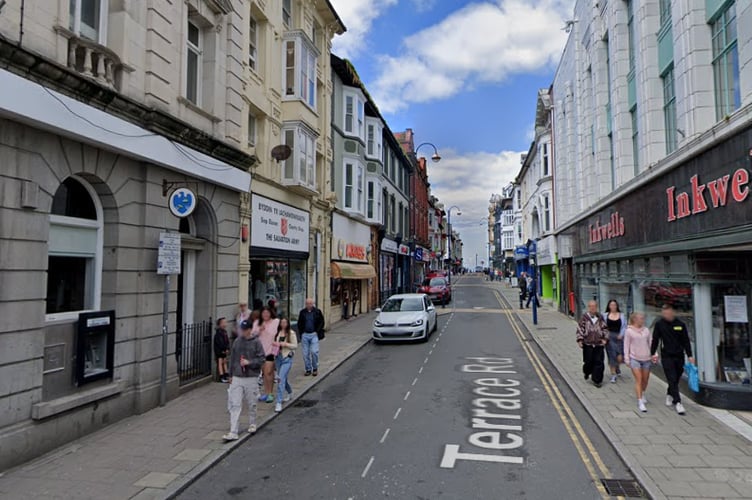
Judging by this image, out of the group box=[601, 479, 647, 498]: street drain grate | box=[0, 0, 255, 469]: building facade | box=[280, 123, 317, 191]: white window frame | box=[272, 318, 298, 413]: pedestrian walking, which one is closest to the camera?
box=[601, 479, 647, 498]: street drain grate

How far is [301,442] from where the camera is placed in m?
6.72

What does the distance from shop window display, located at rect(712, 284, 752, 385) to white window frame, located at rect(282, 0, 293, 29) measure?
14.3 m

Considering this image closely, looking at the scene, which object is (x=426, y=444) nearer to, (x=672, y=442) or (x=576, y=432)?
(x=576, y=432)

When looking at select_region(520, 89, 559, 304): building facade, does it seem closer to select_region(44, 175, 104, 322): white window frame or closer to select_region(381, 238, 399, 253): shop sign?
select_region(381, 238, 399, 253): shop sign

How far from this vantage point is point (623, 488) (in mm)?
5148

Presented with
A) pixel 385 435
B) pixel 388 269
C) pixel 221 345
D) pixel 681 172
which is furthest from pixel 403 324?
pixel 388 269

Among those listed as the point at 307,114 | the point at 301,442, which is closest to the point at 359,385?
the point at 301,442

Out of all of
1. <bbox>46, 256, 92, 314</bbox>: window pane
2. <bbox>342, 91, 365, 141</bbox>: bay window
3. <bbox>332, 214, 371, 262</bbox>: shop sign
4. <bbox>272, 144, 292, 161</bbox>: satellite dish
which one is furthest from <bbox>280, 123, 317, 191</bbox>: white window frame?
<bbox>46, 256, 92, 314</bbox>: window pane

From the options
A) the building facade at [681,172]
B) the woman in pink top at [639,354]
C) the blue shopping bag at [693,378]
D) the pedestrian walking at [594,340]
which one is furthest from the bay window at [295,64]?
the blue shopping bag at [693,378]

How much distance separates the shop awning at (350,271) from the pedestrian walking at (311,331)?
906 cm

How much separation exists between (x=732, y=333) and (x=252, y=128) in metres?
12.5

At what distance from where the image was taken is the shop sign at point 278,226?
42.0 ft

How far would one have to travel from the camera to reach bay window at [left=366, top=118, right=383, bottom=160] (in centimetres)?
2579

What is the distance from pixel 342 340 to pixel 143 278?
9.00m
